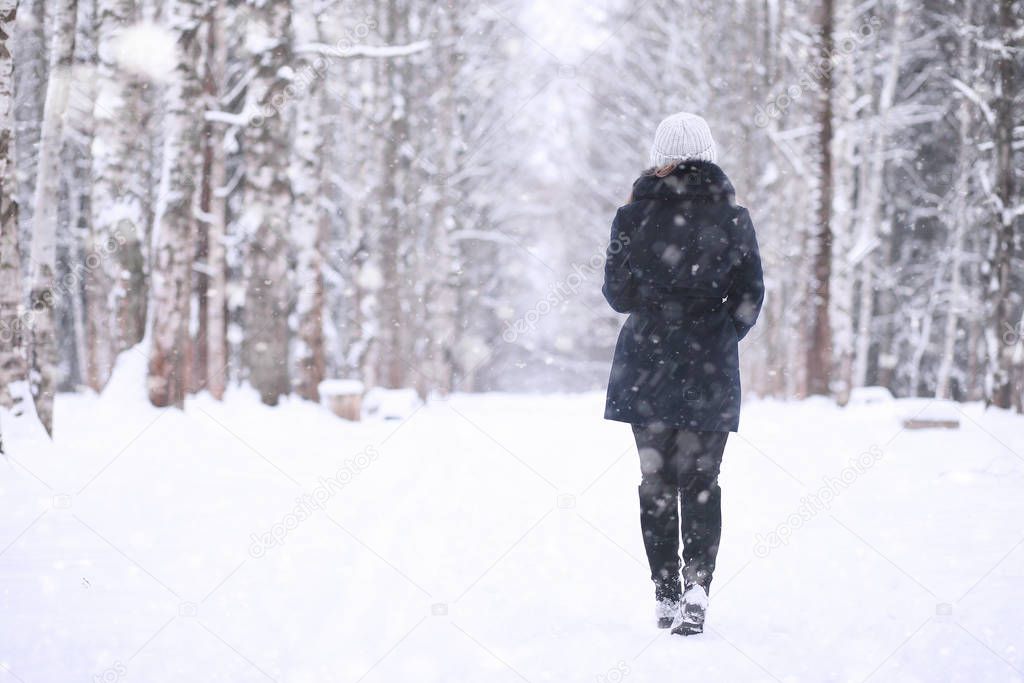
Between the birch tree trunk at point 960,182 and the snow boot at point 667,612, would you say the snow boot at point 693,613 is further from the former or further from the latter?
the birch tree trunk at point 960,182

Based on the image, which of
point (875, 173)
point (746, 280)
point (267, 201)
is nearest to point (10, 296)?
point (267, 201)

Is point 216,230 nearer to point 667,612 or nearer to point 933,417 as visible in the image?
point 933,417

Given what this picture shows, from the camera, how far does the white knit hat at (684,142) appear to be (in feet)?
11.2

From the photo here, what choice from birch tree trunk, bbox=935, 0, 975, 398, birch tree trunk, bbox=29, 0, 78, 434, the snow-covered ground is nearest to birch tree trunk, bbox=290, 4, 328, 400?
the snow-covered ground

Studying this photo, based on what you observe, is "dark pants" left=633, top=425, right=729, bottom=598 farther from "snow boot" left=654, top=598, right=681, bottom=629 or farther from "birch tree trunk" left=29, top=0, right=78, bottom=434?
"birch tree trunk" left=29, top=0, right=78, bottom=434

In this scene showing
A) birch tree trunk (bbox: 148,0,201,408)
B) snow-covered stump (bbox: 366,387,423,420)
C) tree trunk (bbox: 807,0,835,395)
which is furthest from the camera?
tree trunk (bbox: 807,0,835,395)

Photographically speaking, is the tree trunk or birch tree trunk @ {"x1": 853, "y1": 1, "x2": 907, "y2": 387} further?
birch tree trunk @ {"x1": 853, "y1": 1, "x2": 907, "y2": 387}

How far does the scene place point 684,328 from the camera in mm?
3457

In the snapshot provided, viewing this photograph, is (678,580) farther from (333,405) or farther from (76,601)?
(333,405)

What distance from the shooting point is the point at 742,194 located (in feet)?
58.2

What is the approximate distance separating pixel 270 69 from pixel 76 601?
7.59 m

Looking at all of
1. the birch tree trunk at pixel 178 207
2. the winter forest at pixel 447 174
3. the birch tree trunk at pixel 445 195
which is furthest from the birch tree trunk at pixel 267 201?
the birch tree trunk at pixel 445 195

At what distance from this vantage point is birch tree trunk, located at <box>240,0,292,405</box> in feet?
32.5

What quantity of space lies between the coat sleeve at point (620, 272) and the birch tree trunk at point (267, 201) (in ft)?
23.3
